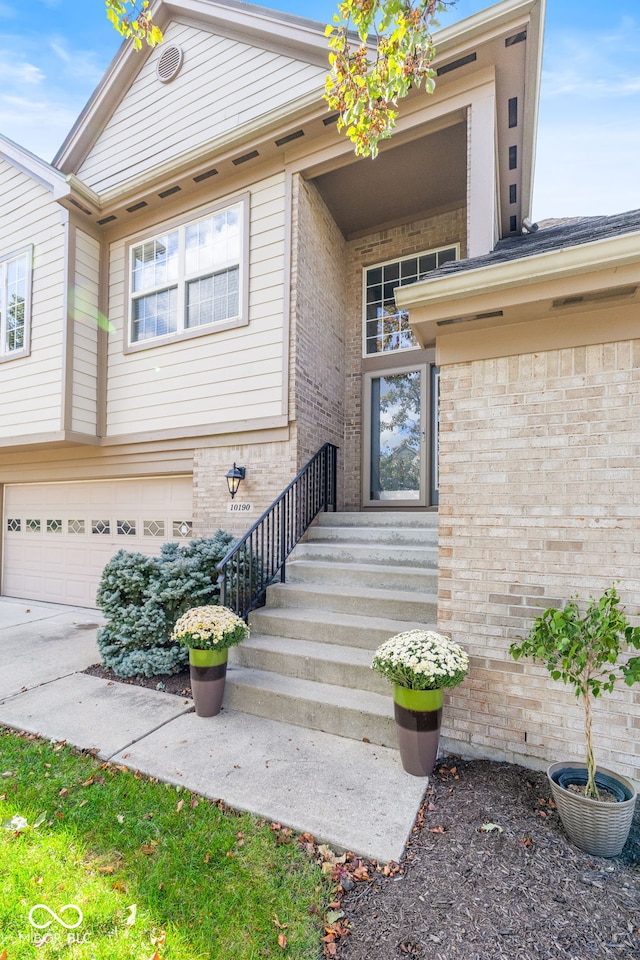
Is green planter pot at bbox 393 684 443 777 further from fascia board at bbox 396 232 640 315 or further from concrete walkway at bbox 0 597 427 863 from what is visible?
fascia board at bbox 396 232 640 315

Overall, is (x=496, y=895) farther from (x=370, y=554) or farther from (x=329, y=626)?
(x=370, y=554)

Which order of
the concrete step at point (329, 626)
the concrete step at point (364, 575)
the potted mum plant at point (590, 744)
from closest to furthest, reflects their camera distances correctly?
the potted mum plant at point (590, 744) → the concrete step at point (329, 626) → the concrete step at point (364, 575)

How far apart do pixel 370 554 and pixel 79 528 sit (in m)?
5.15

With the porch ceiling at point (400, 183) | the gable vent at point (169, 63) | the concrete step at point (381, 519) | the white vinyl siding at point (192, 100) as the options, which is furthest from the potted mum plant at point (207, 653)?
the gable vent at point (169, 63)

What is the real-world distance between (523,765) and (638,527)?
1618 mm

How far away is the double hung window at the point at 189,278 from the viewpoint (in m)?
5.77

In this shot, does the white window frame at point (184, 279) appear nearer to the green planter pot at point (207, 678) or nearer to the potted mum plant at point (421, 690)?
the green planter pot at point (207, 678)

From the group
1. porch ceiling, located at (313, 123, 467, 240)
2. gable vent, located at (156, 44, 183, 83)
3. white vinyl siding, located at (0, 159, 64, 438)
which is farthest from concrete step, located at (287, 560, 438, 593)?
gable vent, located at (156, 44, 183, 83)

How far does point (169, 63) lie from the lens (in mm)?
6402

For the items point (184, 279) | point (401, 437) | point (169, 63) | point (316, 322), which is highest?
point (169, 63)

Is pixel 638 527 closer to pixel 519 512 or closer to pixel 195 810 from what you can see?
pixel 519 512

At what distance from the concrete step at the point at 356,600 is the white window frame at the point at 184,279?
128 inches

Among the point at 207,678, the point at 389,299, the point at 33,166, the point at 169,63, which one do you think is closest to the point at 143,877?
the point at 207,678

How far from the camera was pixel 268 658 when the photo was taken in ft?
12.5
